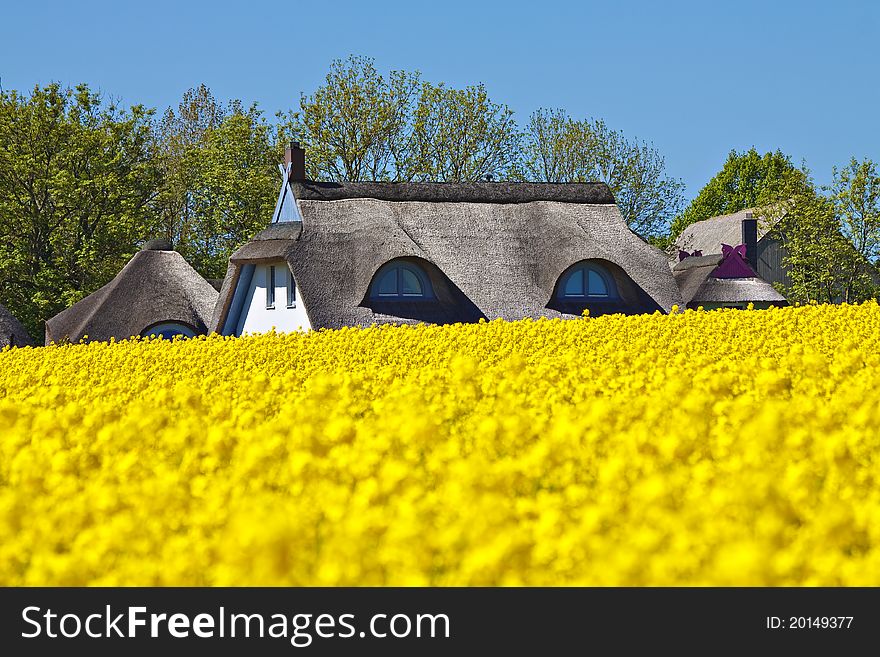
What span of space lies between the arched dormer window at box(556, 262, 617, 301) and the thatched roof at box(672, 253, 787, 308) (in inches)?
274

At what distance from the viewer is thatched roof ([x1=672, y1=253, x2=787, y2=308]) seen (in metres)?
37.3

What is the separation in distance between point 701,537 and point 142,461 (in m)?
3.19

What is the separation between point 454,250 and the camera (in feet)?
99.7

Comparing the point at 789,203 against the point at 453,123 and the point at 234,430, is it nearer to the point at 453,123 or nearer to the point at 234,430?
the point at 453,123

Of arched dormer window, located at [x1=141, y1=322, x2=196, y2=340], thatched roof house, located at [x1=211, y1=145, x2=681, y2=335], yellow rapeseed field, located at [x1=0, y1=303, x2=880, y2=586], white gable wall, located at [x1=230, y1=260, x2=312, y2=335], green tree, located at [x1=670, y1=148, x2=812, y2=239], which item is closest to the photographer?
yellow rapeseed field, located at [x1=0, y1=303, x2=880, y2=586]

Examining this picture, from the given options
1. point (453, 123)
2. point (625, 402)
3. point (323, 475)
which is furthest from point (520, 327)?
point (453, 123)

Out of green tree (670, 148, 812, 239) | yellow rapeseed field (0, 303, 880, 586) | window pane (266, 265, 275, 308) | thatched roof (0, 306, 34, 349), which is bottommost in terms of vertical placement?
yellow rapeseed field (0, 303, 880, 586)

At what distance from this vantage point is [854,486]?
4.81 meters

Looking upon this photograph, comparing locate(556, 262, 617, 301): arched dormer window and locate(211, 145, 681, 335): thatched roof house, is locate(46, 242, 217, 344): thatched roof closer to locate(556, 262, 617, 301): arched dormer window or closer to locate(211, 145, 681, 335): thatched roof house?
locate(211, 145, 681, 335): thatched roof house

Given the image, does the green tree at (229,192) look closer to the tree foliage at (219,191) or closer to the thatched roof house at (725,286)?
the tree foliage at (219,191)

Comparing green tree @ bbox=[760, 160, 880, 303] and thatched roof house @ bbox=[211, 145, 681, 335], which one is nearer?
thatched roof house @ bbox=[211, 145, 681, 335]

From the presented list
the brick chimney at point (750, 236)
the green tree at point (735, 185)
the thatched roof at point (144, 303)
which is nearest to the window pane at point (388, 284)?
the thatched roof at point (144, 303)

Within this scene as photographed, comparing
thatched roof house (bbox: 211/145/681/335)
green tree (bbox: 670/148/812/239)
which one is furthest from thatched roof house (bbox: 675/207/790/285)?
thatched roof house (bbox: 211/145/681/335)
